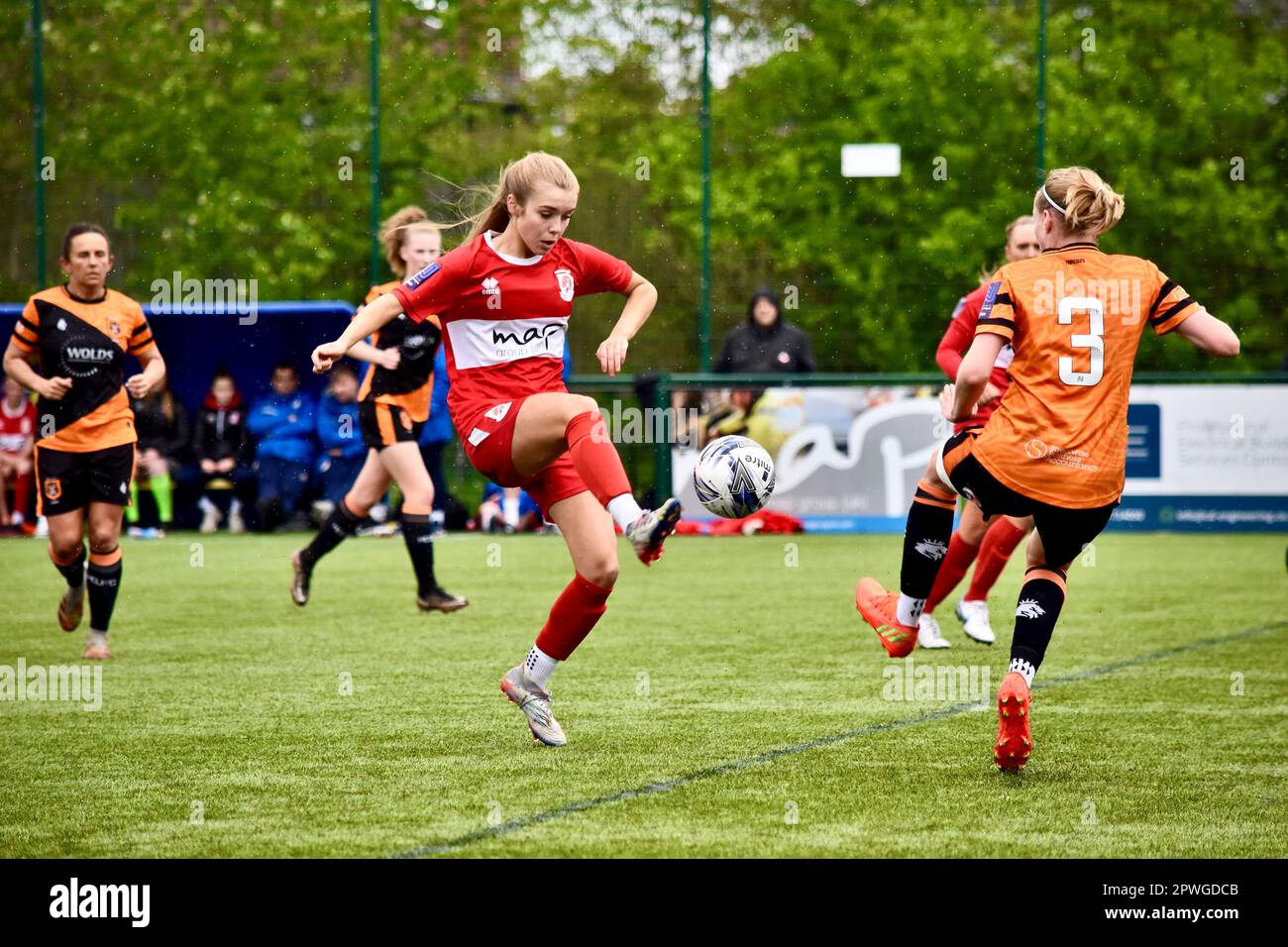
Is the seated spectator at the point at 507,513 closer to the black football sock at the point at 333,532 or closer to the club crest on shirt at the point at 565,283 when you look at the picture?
the black football sock at the point at 333,532

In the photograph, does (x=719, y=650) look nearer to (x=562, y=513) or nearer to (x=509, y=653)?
(x=509, y=653)

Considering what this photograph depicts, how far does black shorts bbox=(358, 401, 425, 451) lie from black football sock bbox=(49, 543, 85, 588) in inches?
76.2

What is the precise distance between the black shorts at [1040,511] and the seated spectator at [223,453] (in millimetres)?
12222

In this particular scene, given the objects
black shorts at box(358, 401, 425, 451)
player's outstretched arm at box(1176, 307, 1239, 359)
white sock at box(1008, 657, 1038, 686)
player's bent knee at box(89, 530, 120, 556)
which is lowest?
white sock at box(1008, 657, 1038, 686)

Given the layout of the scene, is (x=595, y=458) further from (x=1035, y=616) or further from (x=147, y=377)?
(x=147, y=377)

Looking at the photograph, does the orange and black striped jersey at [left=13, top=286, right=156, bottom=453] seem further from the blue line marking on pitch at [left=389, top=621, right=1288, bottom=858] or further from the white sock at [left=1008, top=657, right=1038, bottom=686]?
the white sock at [left=1008, top=657, right=1038, bottom=686]

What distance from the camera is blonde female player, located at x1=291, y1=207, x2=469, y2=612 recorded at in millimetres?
9609

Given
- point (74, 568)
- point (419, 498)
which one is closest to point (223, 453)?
point (419, 498)

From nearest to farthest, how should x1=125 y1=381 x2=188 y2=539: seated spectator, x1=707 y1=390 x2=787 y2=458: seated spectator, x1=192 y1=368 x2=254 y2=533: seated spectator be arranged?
x1=707 y1=390 x2=787 y2=458: seated spectator, x1=125 y1=381 x2=188 y2=539: seated spectator, x1=192 y1=368 x2=254 y2=533: seated spectator

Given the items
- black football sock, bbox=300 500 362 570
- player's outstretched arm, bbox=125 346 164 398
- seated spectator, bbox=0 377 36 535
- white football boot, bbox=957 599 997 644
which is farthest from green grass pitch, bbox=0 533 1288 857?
seated spectator, bbox=0 377 36 535

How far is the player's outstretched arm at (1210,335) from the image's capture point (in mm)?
5117

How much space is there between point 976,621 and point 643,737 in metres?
3.04
